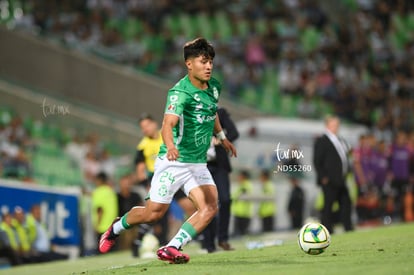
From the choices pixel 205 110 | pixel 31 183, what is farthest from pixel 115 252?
pixel 205 110

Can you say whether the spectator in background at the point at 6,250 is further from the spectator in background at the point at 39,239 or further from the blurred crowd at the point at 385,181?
the blurred crowd at the point at 385,181

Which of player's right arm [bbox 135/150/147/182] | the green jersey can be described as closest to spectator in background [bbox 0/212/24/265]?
player's right arm [bbox 135/150/147/182]

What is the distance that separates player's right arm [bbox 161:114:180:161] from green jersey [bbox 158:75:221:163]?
22cm

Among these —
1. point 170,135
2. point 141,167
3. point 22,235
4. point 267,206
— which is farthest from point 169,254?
point 267,206

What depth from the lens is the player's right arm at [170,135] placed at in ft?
35.1

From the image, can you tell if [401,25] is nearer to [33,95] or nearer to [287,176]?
[287,176]

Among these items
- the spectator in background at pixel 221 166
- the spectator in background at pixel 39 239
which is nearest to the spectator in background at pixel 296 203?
the spectator in background at pixel 39 239

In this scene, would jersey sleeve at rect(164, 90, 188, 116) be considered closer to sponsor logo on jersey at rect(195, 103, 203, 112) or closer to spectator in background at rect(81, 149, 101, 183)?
sponsor logo on jersey at rect(195, 103, 203, 112)

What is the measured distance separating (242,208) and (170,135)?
14222mm

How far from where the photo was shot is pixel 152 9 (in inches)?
1321

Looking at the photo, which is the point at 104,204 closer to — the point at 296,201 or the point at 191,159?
the point at 296,201

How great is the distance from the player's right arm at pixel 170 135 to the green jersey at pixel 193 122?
0.22 meters

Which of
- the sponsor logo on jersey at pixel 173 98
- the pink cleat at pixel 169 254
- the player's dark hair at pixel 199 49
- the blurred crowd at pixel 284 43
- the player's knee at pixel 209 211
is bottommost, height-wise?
the pink cleat at pixel 169 254

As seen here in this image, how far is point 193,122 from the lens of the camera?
11.4 meters
